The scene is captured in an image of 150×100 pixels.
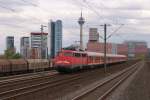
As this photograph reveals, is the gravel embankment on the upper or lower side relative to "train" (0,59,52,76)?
lower

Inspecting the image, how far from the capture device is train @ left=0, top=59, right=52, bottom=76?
152 feet

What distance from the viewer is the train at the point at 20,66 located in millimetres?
46463

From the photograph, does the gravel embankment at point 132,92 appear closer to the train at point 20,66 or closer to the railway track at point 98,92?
the railway track at point 98,92

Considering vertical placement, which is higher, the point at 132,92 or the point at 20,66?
the point at 20,66

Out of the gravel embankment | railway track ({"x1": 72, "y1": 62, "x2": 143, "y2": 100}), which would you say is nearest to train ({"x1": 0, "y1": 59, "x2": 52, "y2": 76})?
railway track ({"x1": 72, "y1": 62, "x2": 143, "y2": 100})

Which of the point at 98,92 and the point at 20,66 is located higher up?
the point at 20,66

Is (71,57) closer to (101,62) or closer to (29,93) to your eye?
(29,93)

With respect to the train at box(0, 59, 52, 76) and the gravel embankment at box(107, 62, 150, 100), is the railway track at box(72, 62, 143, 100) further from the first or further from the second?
the train at box(0, 59, 52, 76)

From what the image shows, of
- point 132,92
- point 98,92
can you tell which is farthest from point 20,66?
point 132,92

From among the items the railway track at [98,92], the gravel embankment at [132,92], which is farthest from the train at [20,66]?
the gravel embankment at [132,92]

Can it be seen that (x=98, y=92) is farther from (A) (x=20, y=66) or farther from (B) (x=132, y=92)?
(A) (x=20, y=66)

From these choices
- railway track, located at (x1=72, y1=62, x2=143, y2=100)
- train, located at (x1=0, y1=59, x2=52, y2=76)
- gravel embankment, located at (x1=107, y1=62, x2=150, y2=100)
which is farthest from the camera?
train, located at (x1=0, y1=59, x2=52, y2=76)

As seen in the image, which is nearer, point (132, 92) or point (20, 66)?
point (132, 92)

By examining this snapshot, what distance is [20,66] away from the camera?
5181 cm
